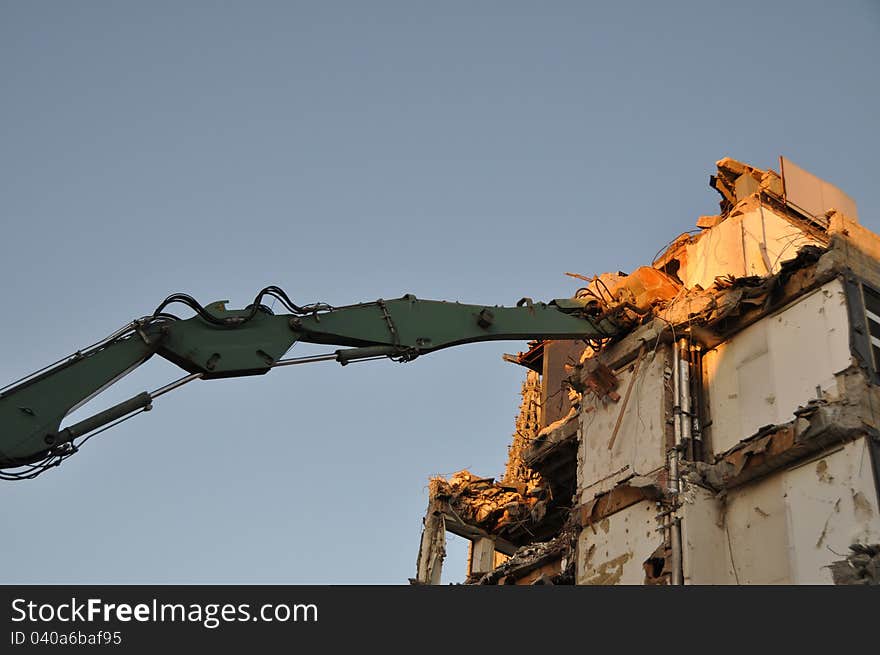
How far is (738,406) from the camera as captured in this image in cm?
1759

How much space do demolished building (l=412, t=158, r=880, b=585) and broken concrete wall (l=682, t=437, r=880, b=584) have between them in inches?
0.8

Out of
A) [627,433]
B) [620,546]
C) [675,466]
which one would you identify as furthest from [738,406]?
[620,546]

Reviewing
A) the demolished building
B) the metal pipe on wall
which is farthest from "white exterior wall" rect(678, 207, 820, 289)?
the metal pipe on wall

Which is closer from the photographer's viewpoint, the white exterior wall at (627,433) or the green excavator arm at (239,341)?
the green excavator arm at (239,341)

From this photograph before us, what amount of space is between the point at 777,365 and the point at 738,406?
39.9 inches

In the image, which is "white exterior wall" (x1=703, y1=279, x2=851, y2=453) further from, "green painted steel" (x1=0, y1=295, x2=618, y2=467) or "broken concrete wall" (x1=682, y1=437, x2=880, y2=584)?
"green painted steel" (x1=0, y1=295, x2=618, y2=467)

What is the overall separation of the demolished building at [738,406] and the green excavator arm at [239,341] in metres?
1.65

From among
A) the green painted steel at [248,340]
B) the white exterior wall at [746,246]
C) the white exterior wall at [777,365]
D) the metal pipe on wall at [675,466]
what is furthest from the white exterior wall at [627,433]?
the white exterior wall at [746,246]

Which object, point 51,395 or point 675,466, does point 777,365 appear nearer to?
point 675,466

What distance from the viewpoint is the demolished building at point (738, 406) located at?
1534 cm

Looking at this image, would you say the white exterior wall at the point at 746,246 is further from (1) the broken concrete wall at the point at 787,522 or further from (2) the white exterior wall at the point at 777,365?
(1) the broken concrete wall at the point at 787,522

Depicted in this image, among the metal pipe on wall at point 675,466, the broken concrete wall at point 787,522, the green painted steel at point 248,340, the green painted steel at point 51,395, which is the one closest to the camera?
the green painted steel at point 51,395
